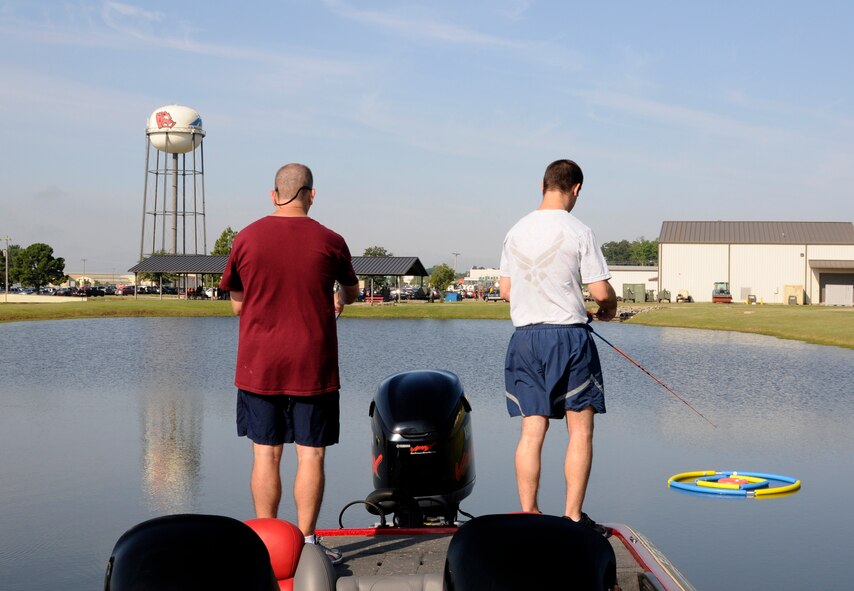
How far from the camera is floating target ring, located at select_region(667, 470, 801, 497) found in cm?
838

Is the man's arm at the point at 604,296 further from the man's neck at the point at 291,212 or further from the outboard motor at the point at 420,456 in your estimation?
the man's neck at the point at 291,212

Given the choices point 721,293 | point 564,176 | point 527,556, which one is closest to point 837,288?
point 721,293

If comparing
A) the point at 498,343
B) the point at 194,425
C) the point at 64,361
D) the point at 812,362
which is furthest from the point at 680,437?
the point at 498,343

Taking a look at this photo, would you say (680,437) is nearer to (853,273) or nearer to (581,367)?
(581,367)

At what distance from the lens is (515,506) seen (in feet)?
24.9

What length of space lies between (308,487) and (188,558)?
7.10ft

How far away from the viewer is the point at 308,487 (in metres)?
4.82

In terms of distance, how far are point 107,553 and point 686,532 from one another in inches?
156

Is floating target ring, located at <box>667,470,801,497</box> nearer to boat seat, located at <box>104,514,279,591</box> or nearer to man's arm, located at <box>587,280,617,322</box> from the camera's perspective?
man's arm, located at <box>587,280,617,322</box>

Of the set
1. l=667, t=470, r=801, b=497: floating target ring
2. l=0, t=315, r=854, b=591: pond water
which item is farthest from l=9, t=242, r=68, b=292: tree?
l=667, t=470, r=801, b=497: floating target ring

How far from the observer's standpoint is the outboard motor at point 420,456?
218 inches

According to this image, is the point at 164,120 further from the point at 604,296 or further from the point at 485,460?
the point at 604,296

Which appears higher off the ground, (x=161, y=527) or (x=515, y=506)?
(x=161, y=527)

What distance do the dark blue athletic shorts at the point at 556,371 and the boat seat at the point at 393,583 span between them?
1.63 metres
